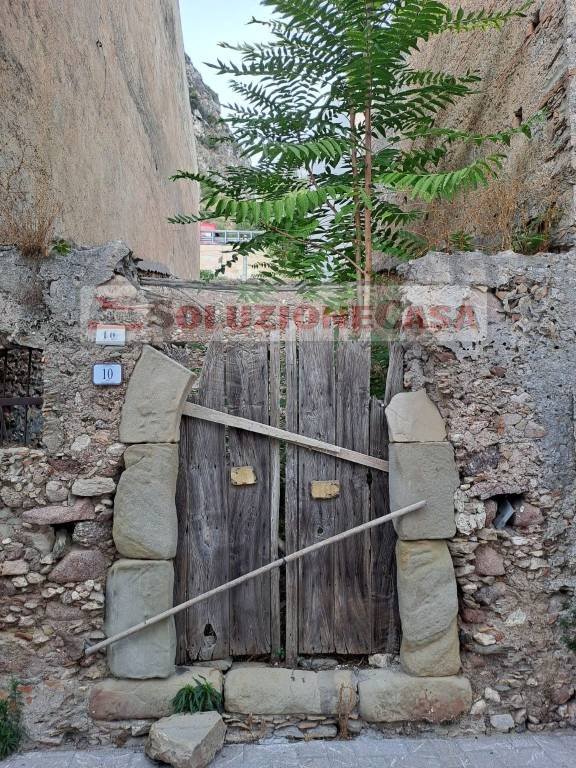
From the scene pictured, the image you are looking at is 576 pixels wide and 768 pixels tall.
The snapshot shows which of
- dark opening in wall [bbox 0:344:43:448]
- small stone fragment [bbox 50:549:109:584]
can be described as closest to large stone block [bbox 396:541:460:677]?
small stone fragment [bbox 50:549:109:584]

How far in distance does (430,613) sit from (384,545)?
0.38 m

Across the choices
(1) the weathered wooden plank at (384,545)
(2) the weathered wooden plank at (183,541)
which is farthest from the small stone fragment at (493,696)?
(2) the weathered wooden plank at (183,541)

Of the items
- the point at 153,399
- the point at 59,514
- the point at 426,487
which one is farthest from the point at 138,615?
the point at 426,487

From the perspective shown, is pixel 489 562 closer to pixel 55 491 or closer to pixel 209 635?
pixel 209 635

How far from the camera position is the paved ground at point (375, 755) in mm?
2145

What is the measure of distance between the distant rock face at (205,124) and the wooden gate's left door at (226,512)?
16.0 m

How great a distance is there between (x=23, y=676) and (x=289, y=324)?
2.03m

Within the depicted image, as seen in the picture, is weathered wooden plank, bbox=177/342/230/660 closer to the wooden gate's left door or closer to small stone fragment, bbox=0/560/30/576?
the wooden gate's left door

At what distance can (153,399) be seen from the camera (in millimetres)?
2389

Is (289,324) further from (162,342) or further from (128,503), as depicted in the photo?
(128,503)

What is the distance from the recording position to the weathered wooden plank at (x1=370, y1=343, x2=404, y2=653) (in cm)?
258

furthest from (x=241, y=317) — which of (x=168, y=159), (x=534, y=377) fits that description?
(x=168, y=159)

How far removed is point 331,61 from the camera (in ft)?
9.86

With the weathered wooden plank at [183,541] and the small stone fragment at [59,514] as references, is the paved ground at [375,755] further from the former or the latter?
the small stone fragment at [59,514]
